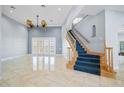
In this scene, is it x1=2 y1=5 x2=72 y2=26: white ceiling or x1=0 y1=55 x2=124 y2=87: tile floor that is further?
x1=2 y1=5 x2=72 y2=26: white ceiling

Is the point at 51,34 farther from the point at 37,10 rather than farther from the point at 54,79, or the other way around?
the point at 54,79

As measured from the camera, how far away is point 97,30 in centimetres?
815

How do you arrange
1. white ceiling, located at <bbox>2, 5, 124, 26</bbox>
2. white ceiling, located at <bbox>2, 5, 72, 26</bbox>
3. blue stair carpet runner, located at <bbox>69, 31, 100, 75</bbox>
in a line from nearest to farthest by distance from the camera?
blue stair carpet runner, located at <bbox>69, 31, 100, 75</bbox> → white ceiling, located at <bbox>2, 5, 124, 26</bbox> → white ceiling, located at <bbox>2, 5, 72, 26</bbox>

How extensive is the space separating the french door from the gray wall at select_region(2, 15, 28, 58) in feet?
5.04

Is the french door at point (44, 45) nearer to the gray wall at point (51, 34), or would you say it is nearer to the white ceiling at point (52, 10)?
the gray wall at point (51, 34)

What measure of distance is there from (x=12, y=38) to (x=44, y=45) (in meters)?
5.19

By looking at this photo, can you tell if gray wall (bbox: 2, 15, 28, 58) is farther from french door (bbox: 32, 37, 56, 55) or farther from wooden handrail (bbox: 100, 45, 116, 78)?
wooden handrail (bbox: 100, 45, 116, 78)

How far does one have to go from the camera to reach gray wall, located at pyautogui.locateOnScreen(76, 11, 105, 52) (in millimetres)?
7492

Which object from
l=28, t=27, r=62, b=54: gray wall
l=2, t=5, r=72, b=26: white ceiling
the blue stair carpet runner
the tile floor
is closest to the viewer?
the tile floor

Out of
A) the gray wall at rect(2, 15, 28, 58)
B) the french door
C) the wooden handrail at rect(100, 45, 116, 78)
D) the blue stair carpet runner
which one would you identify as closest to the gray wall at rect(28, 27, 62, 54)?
the french door

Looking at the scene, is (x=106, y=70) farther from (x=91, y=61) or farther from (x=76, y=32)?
(x=76, y=32)
